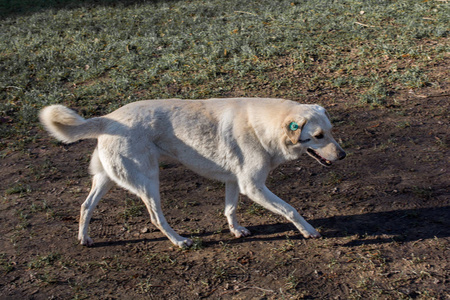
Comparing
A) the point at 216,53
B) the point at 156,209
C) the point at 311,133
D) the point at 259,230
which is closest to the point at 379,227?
the point at 259,230

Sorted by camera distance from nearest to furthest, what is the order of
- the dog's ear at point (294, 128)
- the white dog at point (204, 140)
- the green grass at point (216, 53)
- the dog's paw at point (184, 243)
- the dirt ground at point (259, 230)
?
the dirt ground at point (259, 230) → the dog's ear at point (294, 128) → the white dog at point (204, 140) → the dog's paw at point (184, 243) → the green grass at point (216, 53)

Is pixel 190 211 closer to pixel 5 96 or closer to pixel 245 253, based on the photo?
pixel 245 253

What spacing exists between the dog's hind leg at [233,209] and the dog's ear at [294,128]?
33.2 inches

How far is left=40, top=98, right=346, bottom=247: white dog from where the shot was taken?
13.7ft

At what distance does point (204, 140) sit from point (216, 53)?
4519mm

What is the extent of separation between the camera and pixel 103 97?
7.65 m

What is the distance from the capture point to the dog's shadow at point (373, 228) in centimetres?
439

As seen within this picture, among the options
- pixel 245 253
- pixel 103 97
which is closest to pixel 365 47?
pixel 103 97

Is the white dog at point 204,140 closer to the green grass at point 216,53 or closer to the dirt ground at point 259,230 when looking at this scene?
the dirt ground at point 259,230

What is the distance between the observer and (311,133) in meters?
4.09

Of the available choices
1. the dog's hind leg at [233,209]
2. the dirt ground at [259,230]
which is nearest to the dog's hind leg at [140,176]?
the dirt ground at [259,230]

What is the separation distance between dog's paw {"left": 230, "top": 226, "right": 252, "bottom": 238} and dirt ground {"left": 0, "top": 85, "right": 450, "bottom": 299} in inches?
2.7

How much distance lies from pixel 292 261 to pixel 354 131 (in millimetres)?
2774

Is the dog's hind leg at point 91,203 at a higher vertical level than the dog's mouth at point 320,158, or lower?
lower
